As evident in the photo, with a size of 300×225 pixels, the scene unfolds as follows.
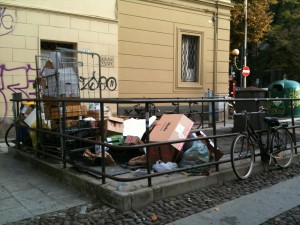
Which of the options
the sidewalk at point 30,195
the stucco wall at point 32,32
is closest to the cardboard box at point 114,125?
the sidewalk at point 30,195

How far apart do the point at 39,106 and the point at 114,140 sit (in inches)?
56.9

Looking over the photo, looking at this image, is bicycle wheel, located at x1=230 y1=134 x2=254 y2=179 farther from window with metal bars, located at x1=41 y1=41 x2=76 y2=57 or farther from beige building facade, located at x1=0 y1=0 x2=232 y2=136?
window with metal bars, located at x1=41 y1=41 x2=76 y2=57

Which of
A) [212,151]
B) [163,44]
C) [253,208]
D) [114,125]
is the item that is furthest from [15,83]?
[253,208]

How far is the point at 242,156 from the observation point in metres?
5.74

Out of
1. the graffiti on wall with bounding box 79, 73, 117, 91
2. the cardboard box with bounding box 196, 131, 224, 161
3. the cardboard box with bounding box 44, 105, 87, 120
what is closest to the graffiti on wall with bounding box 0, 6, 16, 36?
the graffiti on wall with bounding box 79, 73, 117, 91

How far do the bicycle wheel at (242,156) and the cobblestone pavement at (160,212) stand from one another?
46cm

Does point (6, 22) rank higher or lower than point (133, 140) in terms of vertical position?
higher

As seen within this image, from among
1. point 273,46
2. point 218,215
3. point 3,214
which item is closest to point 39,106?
point 3,214

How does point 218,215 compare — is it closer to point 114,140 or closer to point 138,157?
point 138,157

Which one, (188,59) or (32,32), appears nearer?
(32,32)

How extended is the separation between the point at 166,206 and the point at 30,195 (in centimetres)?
176

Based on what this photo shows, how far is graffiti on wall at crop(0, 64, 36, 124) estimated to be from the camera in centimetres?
948

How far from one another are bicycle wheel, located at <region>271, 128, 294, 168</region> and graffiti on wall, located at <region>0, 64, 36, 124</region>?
6.44 meters

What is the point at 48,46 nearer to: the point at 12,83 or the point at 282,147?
the point at 12,83
